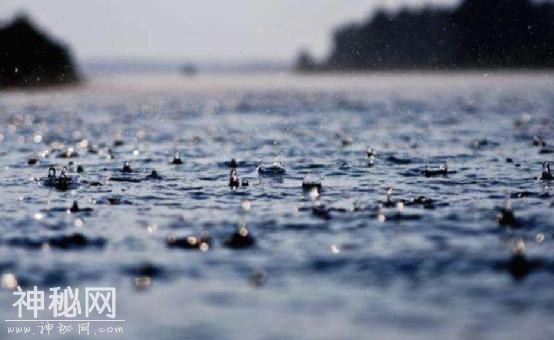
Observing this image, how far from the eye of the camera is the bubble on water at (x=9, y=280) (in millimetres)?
12781

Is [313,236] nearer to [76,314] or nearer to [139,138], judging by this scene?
[76,314]

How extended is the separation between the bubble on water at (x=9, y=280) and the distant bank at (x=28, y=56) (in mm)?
95663

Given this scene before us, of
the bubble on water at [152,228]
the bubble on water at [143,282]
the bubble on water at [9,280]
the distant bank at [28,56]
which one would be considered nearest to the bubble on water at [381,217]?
the bubble on water at [152,228]

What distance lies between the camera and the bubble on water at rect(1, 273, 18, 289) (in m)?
12.8

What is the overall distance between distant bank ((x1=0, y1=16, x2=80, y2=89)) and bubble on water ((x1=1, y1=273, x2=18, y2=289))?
95663 mm

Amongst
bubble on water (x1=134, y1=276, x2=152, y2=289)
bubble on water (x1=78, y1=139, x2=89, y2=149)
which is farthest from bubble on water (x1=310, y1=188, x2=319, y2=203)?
bubble on water (x1=78, y1=139, x2=89, y2=149)

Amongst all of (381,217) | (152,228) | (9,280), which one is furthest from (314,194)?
(9,280)

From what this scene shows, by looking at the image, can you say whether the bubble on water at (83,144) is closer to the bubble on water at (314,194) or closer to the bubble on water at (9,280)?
the bubble on water at (314,194)

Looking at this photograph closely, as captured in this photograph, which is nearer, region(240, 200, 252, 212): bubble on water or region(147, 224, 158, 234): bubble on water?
region(147, 224, 158, 234): bubble on water

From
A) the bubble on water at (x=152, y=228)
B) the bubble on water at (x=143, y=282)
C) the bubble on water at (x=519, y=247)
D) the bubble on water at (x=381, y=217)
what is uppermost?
the bubble on water at (x=381, y=217)

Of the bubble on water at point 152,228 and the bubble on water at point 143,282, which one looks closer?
the bubble on water at point 143,282

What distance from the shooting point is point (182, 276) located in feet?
42.6

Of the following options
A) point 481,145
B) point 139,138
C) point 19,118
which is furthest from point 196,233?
point 19,118

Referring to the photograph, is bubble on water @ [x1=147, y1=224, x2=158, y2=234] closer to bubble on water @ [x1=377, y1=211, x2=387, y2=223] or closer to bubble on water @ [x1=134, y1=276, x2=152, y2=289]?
bubble on water @ [x1=134, y1=276, x2=152, y2=289]
